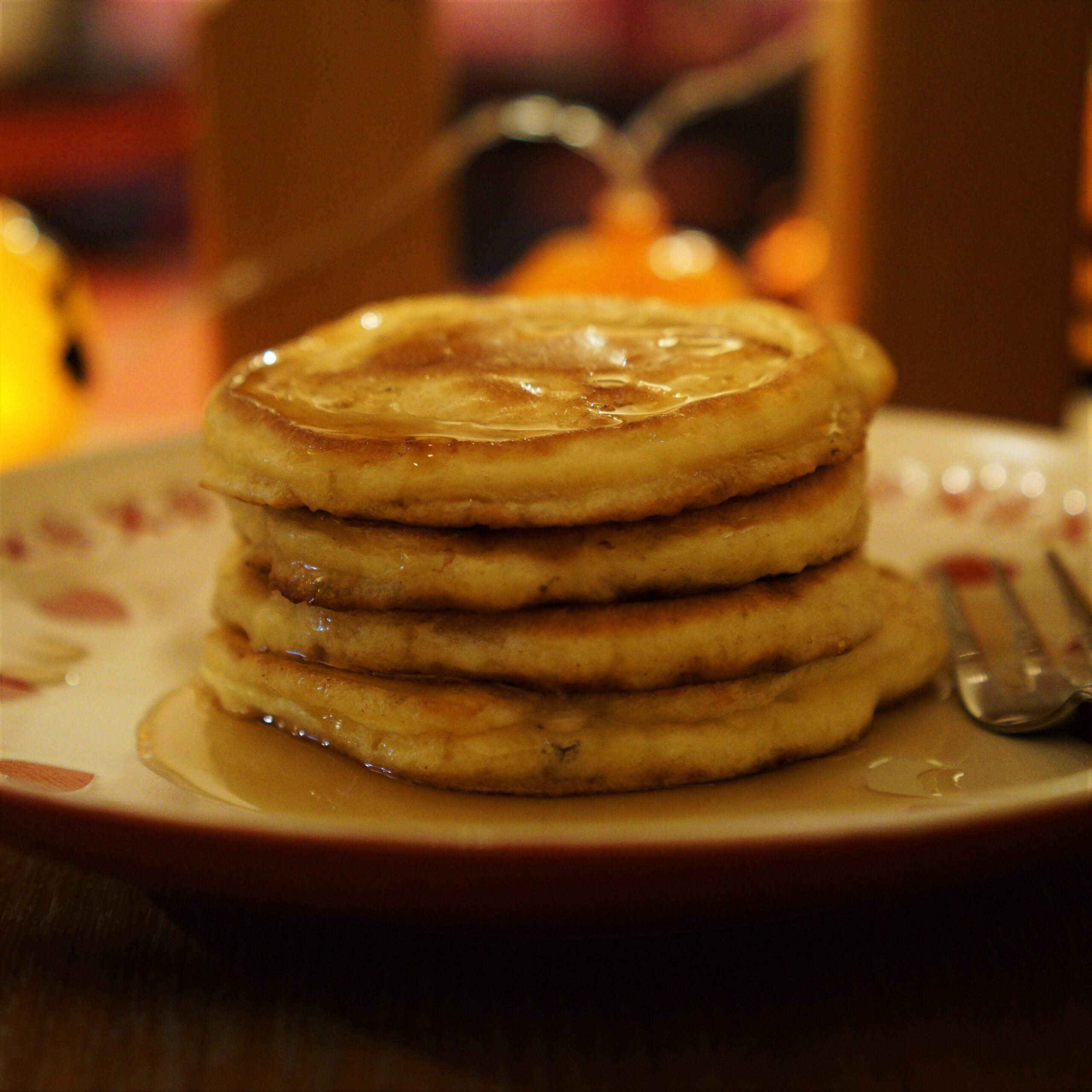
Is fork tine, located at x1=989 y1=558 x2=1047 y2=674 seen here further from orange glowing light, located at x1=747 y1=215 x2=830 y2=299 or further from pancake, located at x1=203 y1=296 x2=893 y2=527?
orange glowing light, located at x1=747 y1=215 x2=830 y2=299

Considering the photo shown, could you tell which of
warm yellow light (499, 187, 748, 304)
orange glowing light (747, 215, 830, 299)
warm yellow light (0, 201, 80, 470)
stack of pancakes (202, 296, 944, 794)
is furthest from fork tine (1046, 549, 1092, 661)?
orange glowing light (747, 215, 830, 299)

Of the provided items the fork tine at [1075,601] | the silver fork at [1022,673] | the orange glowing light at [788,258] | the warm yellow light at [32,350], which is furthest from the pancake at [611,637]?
the orange glowing light at [788,258]

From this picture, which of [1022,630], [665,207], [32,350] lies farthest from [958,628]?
[665,207]

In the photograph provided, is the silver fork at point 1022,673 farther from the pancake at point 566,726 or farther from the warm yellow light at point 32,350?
the warm yellow light at point 32,350

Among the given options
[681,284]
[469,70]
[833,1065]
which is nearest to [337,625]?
[833,1065]

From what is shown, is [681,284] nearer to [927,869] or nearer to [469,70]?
[927,869]
